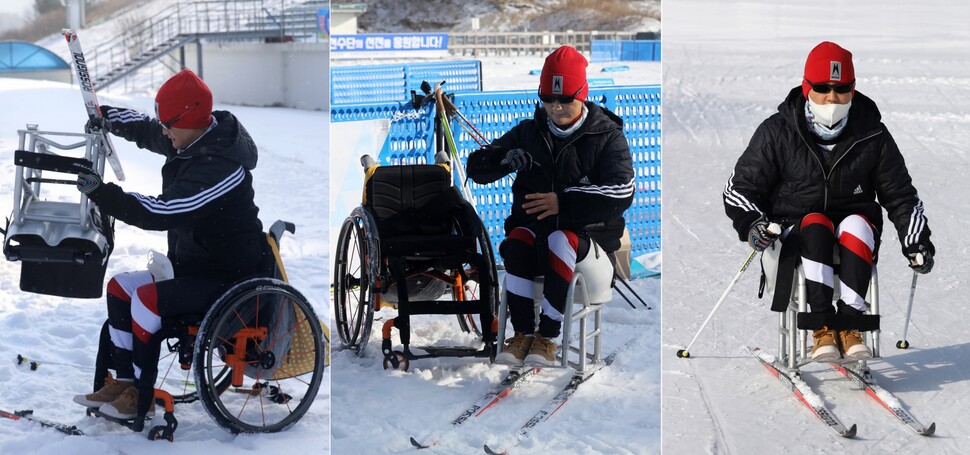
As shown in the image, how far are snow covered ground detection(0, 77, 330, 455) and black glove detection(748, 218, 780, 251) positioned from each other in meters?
1.52

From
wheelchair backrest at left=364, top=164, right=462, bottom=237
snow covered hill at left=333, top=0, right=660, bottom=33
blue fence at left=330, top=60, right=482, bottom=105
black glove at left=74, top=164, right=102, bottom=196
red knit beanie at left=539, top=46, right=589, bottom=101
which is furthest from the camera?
snow covered hill at left=333, top=0, right=660, bottom=33

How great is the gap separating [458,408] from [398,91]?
394cm

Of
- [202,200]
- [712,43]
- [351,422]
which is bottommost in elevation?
[351,422]

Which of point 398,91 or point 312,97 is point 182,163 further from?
point 312,97

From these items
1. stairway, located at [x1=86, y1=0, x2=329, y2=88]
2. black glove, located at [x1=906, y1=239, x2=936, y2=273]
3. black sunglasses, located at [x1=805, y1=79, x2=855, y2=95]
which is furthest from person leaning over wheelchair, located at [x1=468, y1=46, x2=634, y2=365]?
stairway, located at [x1=86, y1=0, x2=329, y2=88]

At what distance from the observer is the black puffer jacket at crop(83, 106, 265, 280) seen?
9.96ft

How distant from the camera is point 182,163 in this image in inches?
124

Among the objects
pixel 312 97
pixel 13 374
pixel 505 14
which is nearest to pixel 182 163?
pixel 13 374

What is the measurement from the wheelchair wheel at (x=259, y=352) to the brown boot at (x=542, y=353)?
0.69 meters

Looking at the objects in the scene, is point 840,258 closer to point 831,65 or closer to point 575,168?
point 831,65

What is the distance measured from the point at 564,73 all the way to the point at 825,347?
1.22 metres

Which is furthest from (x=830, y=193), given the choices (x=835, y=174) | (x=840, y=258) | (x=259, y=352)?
(x=259, y=352)

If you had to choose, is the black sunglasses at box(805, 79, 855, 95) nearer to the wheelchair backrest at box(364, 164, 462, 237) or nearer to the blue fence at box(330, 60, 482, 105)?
the wheelchair backrest at box(364, 164, 462, 237)

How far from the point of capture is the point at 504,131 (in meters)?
5.38
